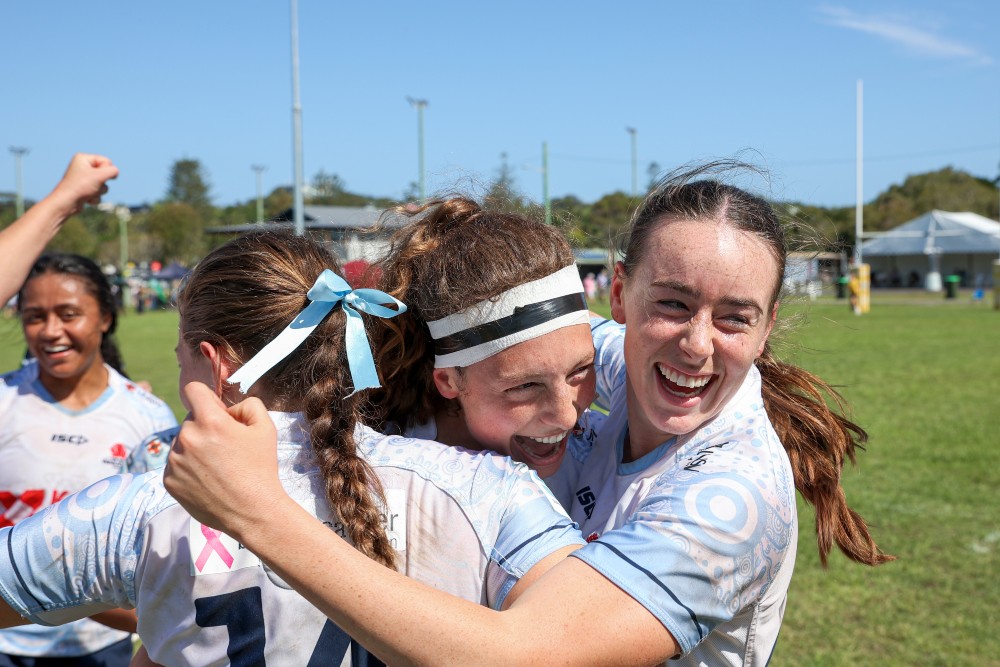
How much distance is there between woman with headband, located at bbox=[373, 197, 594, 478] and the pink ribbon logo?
1.92ft

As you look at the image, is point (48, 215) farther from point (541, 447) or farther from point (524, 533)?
point (524, 533)

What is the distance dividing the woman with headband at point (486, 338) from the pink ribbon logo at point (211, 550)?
59 centimetres

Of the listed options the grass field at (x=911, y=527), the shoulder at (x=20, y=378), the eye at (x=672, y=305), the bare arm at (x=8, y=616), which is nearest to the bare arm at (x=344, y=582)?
the bare arm at (x=8, y=616)

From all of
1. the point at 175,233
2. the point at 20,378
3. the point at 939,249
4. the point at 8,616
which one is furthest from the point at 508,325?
the point at 175,233

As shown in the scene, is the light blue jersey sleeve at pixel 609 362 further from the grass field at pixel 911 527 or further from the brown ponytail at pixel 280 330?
the brown ponytail at pixel 280 330

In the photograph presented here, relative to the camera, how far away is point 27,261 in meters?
2.70

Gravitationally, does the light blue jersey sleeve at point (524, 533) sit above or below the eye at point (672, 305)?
below

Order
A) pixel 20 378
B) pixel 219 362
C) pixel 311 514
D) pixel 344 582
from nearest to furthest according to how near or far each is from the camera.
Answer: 1. pixel 344 582
2. pixel 311 514
3. pixel 219 362
4. pixel 20 378

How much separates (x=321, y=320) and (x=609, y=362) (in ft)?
3.29

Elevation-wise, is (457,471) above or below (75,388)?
above

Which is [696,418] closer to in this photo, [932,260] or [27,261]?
[27,261]

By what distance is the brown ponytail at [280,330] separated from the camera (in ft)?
5.49

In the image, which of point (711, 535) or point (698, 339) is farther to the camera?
point (698, 339)

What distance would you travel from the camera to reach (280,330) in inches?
69.5
